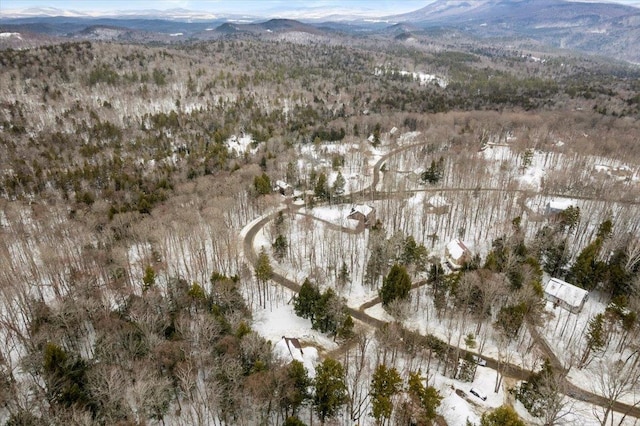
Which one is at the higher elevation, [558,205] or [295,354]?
[558,205]

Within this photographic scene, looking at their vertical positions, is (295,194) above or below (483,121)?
below

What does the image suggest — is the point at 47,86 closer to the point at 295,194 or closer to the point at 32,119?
the point at 32,119

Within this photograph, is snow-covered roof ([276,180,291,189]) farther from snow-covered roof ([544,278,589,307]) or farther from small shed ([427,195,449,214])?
snow-covered roof ([544,278,589,307])

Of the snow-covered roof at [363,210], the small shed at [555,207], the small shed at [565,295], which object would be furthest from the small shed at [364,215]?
the small shed at [555,207]

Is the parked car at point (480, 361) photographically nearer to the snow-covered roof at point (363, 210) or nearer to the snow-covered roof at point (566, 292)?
the snow-covered roof at point (566, 292)

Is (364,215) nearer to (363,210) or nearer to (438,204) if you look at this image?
(363,210)

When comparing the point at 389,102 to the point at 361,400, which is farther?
the point at 389,102

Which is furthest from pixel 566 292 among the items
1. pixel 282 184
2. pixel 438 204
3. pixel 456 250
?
pixel 282 184


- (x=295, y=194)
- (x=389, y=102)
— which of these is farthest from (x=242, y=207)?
(x=389, y=102)
